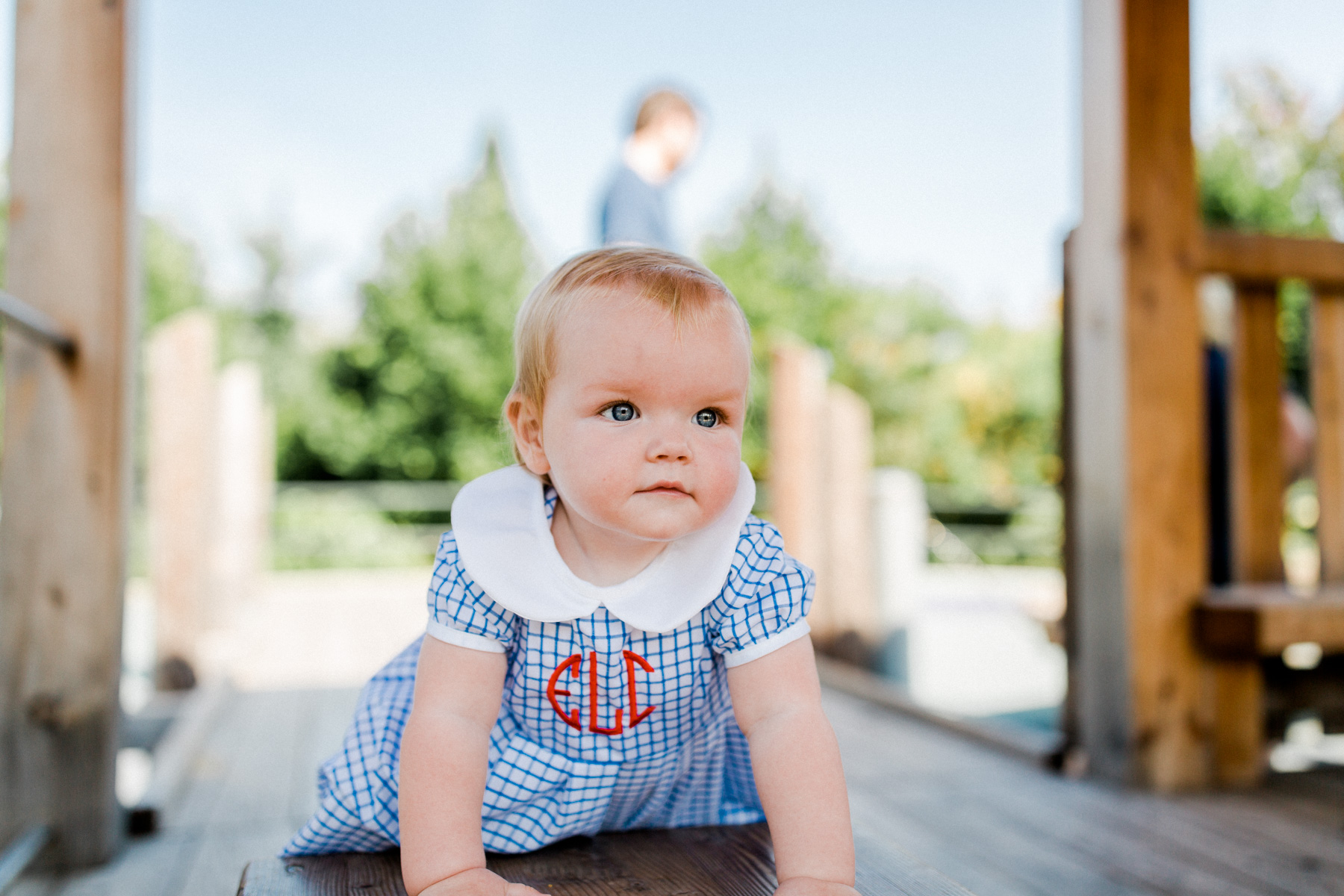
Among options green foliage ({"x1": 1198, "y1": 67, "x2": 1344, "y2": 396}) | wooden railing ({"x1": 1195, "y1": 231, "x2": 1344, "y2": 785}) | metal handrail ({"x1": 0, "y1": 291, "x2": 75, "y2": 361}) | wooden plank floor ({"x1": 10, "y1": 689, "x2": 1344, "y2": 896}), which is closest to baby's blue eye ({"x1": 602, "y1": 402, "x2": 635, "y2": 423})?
wooden plank floor ({"x1": 10, "y1": 689, "x2": 1344, "y2": 896})

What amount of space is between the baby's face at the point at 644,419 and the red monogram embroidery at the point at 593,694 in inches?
5.4

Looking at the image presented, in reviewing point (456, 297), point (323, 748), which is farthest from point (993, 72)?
point (323, 748)

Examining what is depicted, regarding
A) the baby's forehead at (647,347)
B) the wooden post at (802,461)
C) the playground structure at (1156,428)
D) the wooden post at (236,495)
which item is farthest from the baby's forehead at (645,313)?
the wooden post at (236,495)

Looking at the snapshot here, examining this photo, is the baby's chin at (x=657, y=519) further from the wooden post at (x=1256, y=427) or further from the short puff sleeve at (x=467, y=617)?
the wooden post at (x=1256, y=427)

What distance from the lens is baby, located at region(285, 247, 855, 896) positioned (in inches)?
32.3

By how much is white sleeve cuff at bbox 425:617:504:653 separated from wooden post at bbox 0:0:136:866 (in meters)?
1.22

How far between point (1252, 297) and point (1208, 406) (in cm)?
53

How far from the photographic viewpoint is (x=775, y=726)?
2.81ft

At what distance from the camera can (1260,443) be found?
239cm

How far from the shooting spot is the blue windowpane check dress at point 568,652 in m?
0.88

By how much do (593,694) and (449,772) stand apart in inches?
5.8

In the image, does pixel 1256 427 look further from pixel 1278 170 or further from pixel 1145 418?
pixel 1278 170

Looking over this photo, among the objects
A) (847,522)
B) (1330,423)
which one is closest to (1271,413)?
(1330,423)

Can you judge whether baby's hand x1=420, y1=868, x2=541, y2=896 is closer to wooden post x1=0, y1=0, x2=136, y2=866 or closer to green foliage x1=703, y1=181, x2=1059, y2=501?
wooden post x1=0, y1=0, x2=136, y2=866
